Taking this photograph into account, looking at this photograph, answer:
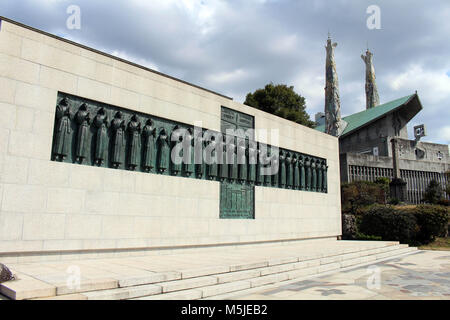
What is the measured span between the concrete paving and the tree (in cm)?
2523

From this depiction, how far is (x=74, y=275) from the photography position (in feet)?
19.6

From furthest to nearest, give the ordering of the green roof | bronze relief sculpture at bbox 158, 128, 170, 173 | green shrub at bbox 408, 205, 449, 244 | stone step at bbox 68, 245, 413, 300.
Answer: the green roof, green shrub at bbox 408, 205, 449, 244, bronze relief sculpture at bbox 158, 128, 170, 173, stone step at bbox 68, 245, 413, 300

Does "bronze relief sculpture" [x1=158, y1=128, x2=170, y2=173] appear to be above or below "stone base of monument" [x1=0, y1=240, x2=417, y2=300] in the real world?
above

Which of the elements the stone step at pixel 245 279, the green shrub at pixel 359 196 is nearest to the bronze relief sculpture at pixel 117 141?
the stone step at pixel 245 279

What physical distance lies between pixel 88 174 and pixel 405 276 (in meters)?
8.23

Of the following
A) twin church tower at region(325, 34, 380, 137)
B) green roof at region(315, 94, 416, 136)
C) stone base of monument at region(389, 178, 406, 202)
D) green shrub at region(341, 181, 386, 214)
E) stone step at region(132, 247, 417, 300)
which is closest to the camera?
stone step at region(132, 247, 417, 300)

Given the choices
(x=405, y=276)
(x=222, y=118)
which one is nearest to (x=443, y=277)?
(x=405, y=276)

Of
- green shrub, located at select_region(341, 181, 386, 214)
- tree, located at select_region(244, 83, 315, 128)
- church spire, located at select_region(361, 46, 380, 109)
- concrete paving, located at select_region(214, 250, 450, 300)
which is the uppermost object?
church spire, located at select_region(361, 46, 380, 109)

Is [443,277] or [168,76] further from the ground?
[168,76]

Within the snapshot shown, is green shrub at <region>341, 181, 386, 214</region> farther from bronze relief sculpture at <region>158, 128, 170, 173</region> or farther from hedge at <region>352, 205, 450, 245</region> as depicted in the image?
bronze relief sculpture at <region>158, 128, 170, 173</region>

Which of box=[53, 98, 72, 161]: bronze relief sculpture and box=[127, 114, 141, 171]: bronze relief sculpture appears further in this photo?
box=[127, 114, 141, 171]: bronze relief sculpture

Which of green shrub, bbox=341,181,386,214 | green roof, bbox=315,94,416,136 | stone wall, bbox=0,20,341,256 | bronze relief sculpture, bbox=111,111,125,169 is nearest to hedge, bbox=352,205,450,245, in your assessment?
green shrub, bbox=341,181,386,214

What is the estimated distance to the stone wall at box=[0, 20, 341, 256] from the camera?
7711 millimetres

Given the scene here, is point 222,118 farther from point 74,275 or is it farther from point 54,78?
point 74,275
